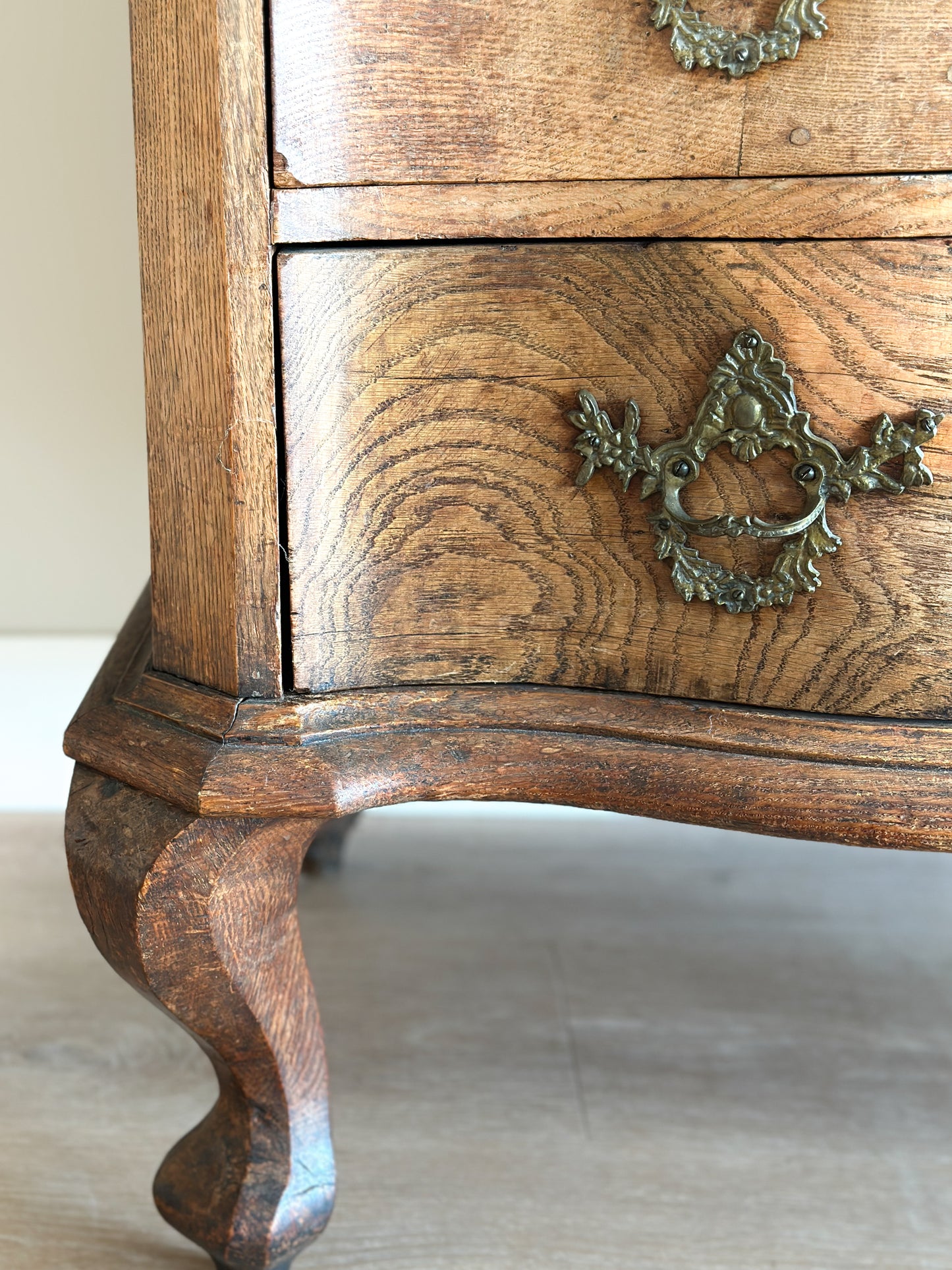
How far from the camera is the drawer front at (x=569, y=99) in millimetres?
374

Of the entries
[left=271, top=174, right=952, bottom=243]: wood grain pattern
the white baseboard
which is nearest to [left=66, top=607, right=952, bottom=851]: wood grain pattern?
[left=271, top=174, right=952, bottom=243]: wood grain pattern

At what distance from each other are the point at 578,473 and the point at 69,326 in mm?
503

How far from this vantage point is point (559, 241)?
408 millimetres

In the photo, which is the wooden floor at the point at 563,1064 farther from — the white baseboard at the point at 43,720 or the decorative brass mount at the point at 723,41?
the decorative brass mount at the point at 723,41

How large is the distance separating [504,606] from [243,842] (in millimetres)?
128

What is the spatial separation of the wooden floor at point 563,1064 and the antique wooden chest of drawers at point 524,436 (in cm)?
20

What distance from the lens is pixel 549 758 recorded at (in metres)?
0.44

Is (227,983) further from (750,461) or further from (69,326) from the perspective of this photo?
(69,326)

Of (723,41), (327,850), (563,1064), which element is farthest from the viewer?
(327,850)

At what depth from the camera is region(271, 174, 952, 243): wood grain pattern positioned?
380 mm

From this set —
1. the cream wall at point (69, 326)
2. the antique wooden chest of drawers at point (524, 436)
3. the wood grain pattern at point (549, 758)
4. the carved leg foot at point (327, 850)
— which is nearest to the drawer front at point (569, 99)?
the antique wooden chest of drawers at point (524, 436)

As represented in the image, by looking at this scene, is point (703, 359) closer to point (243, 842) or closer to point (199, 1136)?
point (243, 842)

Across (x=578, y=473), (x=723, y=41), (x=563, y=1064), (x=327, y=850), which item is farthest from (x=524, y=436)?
(x=327, y=850)

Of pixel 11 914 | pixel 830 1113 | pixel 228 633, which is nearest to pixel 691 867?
pixel 830 1113
